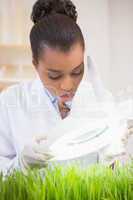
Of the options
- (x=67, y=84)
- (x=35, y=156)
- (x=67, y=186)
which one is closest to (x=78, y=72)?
(x=67, y=84)

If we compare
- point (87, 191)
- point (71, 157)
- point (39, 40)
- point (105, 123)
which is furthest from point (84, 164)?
point (39, 40)

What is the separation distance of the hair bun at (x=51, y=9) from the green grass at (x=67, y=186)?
542mm

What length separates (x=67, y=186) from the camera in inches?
32.9

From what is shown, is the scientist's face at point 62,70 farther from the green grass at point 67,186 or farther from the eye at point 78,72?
the green grass at point 67,186

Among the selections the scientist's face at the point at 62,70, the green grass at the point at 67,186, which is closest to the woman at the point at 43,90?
the scientist's face at the point at 62,70

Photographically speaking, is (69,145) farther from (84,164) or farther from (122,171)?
(122,171)

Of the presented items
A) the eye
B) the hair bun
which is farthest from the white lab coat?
the hair bun

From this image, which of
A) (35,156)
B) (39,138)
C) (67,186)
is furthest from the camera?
(39,138)

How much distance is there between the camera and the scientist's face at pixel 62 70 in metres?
1.19

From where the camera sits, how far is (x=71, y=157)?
47.1 inches

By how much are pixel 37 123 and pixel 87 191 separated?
0.48 metres

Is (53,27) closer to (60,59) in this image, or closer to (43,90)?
(60,59)

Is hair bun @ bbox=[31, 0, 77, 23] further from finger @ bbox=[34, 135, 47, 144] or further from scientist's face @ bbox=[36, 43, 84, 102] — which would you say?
finger @ bbox=[34, 135, 47, 144]

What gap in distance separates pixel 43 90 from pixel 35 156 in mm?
259
